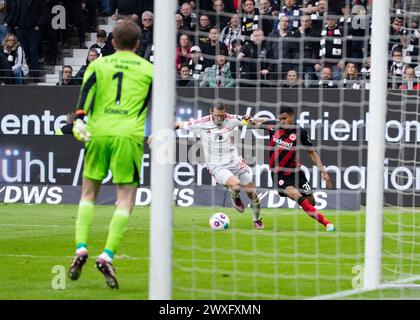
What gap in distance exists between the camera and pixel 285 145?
1534 centimetres

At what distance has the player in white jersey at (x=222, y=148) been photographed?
15664 mm

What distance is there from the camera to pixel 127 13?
69.2 feet

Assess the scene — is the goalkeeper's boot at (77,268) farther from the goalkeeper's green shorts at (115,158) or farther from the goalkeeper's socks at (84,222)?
the goalkeeper's green shorts at (115,158)

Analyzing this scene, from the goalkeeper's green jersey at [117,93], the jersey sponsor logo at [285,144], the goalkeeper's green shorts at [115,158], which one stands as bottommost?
the jersey sponsor logo at [285,144]

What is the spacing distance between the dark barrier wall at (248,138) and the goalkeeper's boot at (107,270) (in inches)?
342

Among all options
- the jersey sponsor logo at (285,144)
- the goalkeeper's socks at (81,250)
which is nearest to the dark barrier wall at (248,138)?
the jersey sponsor logo at (285,144)

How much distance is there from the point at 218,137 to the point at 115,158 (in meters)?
7.08

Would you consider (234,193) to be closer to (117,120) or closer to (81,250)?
(117,120)

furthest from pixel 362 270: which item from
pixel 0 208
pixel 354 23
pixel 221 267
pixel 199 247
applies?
pixel 0 208

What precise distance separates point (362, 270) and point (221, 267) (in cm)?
140

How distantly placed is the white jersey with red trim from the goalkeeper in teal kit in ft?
21.7

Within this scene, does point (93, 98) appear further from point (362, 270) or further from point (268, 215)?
point (268, 215)

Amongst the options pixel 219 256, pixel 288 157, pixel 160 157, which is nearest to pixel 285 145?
pixel 288 157
